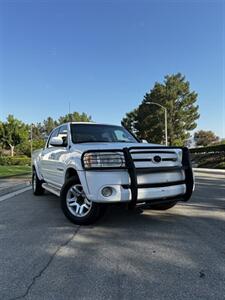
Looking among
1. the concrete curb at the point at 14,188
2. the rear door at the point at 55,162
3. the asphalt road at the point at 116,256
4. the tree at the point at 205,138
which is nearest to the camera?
the asphalt road at the point at 116,256

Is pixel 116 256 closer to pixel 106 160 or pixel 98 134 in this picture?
pixel 106 160

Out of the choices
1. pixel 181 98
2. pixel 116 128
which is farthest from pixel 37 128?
pixel 116 128

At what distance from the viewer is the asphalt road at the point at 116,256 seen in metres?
2.83

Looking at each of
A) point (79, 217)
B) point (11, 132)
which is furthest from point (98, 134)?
point (11, 132)

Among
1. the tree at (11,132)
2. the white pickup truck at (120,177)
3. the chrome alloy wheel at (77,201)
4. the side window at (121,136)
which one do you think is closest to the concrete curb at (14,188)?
the white pickup truck at (120,177)

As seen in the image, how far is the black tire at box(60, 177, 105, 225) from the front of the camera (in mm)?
4859

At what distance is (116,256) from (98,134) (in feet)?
11.1

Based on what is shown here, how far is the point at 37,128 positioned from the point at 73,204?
109 metres

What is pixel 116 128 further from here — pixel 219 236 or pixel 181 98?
pixel 181 98

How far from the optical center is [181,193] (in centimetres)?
512

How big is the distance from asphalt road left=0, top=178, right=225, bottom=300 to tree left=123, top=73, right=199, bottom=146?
45.9 m

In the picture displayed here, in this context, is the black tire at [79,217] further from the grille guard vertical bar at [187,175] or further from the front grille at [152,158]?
the grille guard vertical bar at [187,175]

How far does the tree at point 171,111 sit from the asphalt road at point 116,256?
45.9 metres

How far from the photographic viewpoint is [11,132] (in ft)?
153
